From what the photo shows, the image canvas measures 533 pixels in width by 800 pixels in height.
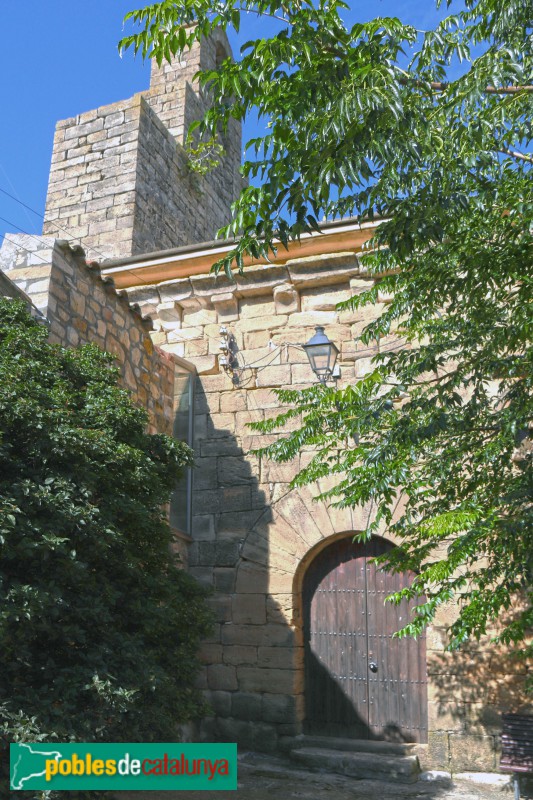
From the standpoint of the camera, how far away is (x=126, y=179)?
9.25 m

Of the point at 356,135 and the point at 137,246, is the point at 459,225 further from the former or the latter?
the point at 137,246

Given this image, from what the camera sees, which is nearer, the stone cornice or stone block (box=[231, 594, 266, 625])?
stone block (box=[231, 594, 266, 625])

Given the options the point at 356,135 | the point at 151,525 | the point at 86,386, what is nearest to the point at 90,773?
the point at 151,525

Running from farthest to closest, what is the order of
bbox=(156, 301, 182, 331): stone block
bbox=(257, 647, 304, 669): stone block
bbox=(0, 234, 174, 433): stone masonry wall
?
bbox=(156, 301, 182, 331): stone block → bbox=(257, 647, 304, 669): stone block → bbox=(0, 234, 174, 433): stone masonry wall

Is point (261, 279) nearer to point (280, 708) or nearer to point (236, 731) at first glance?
point (280, 708)

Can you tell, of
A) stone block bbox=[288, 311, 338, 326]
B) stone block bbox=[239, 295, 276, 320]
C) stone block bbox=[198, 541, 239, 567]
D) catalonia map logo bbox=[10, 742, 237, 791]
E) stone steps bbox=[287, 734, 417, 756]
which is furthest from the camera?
stone block bbox=[239, 295, 276, 320]

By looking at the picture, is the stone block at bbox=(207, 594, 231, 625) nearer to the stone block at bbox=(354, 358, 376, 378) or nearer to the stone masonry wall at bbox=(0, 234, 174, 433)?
the stone masonry wall at bbox=(0, 234, 174, 433)

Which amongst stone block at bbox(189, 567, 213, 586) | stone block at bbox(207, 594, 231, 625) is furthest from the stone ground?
stone block at bbox(189, 567, 213, 586)

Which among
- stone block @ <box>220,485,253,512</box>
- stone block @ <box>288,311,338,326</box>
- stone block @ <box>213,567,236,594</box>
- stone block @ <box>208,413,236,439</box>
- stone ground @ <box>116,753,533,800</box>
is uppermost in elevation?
stone block @ <box>288,311,338,326</box>

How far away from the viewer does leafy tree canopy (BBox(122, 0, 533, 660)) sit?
10.7 feet

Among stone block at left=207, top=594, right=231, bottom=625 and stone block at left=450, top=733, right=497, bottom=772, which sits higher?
stone block at left=207, top=594, right=231, bottom=625

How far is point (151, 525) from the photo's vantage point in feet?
12.7

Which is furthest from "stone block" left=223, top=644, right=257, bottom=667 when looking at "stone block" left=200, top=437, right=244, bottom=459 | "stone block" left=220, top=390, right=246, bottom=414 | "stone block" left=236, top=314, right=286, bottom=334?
"stone block" left=236, top=314, right=286, bottom=334

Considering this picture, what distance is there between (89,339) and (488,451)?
289 centimetres
